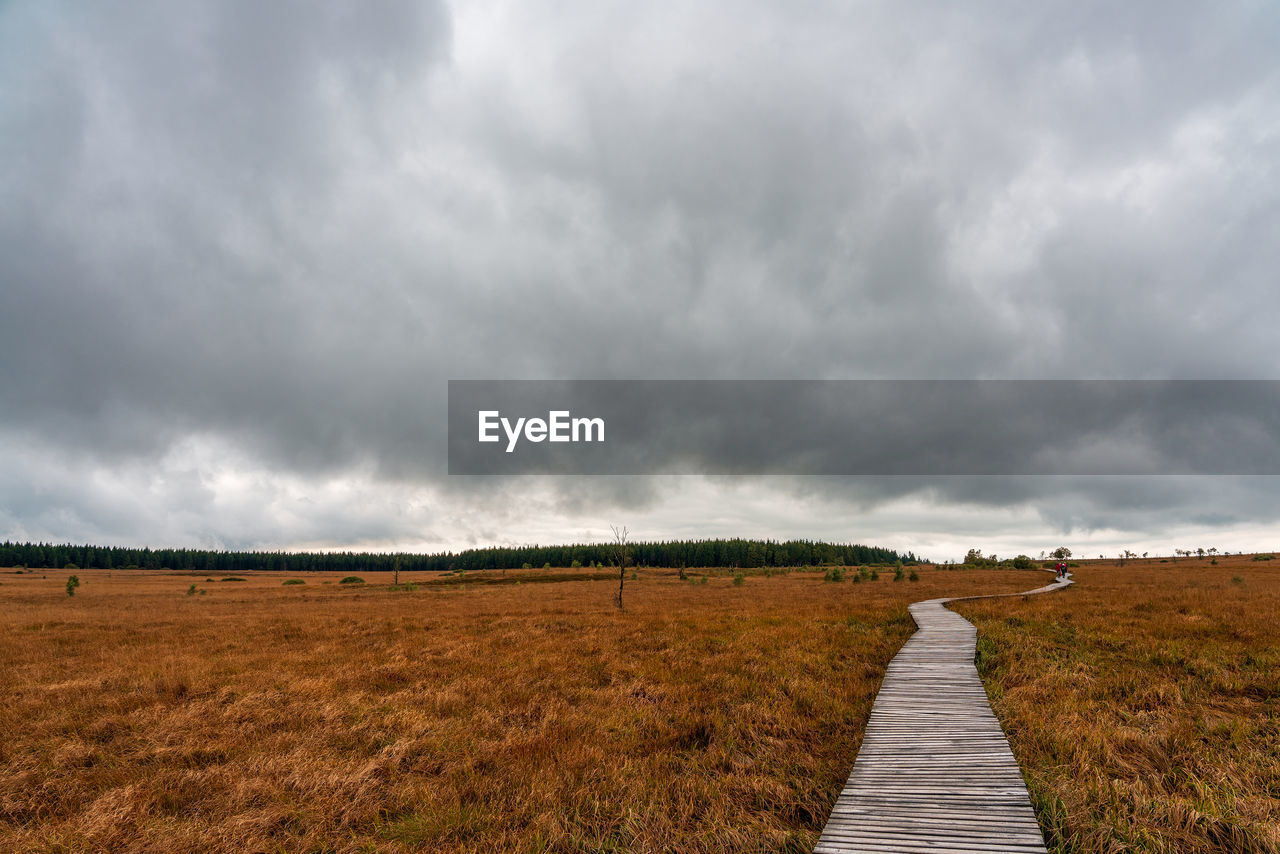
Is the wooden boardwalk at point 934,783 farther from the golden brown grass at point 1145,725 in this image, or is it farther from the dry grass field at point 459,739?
the dry grass field at point 459,739

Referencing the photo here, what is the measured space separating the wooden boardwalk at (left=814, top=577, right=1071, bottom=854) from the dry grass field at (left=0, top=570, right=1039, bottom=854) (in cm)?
70

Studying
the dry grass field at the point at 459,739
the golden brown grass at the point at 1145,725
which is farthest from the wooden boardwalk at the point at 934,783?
the dry grass field at the point at 459,739

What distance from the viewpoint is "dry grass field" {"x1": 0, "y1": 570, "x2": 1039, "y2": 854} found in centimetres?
788

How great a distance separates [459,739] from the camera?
444 inches

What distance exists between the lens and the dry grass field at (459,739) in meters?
7.88

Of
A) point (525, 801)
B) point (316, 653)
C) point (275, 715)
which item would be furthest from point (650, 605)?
point (525, 801)

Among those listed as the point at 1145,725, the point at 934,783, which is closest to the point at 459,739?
the point at 934,783

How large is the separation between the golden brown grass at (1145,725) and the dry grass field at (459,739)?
0.18m

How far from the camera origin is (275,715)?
41.9ft

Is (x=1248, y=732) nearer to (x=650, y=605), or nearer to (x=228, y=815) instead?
(x=228, y=815)

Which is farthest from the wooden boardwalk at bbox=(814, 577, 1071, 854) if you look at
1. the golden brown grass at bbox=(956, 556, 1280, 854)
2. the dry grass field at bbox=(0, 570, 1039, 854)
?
the dry grass field at bbox=(0, 570, 1039, 854)

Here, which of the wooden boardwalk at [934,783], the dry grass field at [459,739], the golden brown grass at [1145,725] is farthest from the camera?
the dry grass field at [459,739]

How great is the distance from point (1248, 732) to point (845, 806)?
29.1 ft

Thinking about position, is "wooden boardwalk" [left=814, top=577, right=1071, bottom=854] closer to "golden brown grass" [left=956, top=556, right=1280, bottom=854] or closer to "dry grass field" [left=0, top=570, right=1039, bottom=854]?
"golden brown grass" [left=956, top=556, right=1280, bottom=854]
